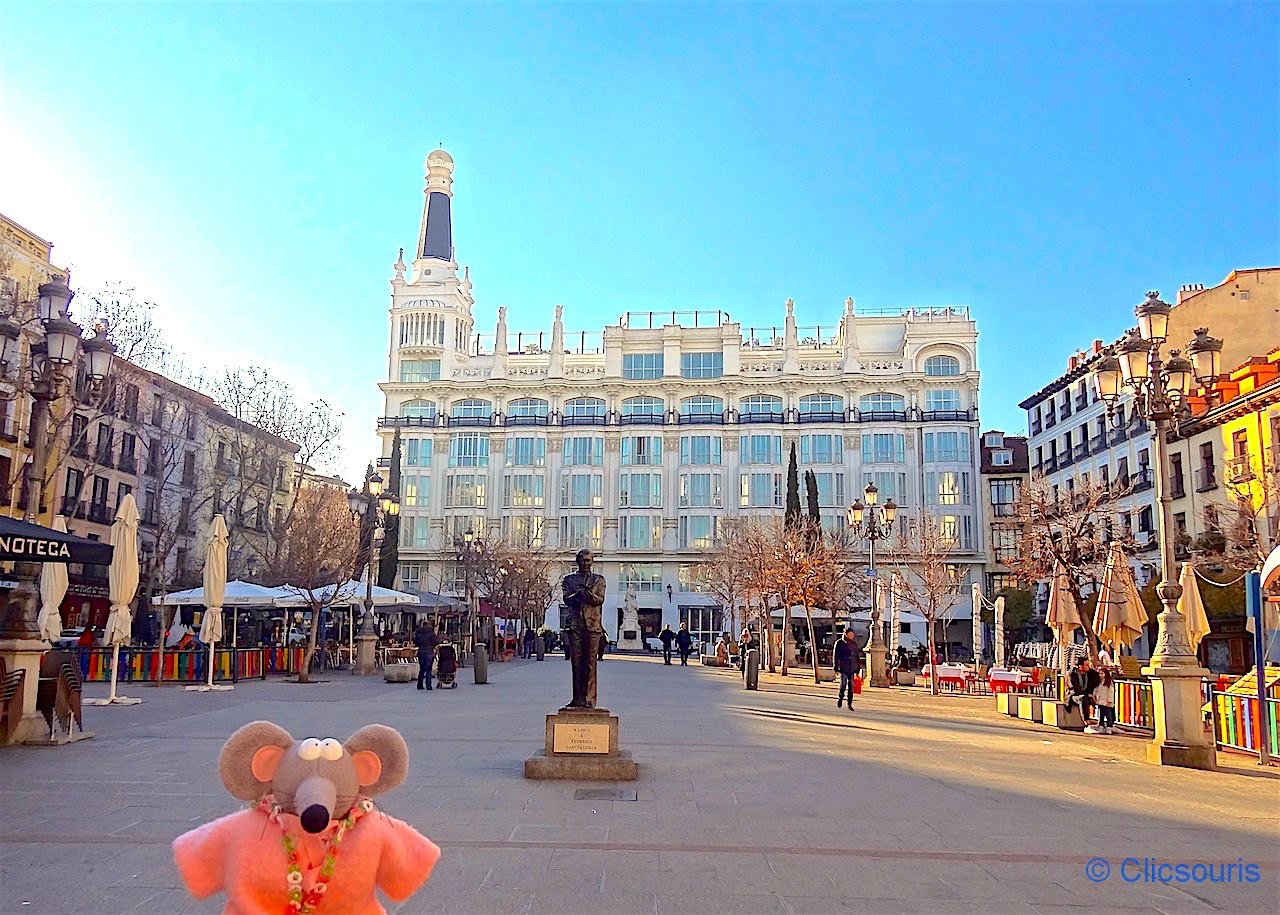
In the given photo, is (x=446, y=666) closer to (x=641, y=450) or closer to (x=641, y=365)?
(x=641, y=450)

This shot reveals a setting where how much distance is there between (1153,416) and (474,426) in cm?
5911

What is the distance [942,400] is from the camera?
63906 mm

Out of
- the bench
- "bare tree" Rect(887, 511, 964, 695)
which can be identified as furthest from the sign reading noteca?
"bare tree" Rect(887, 511, 964, 695)

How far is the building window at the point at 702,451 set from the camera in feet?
216

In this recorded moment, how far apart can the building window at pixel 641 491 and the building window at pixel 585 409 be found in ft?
16.7

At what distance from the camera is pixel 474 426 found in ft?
224

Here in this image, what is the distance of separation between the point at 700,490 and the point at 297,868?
62.6 meters

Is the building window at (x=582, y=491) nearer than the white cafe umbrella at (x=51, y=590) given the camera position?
No

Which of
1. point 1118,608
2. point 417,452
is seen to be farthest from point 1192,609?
point 417,452

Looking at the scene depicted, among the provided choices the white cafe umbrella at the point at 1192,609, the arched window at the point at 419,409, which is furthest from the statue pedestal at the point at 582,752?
the arched window at the point at 419,409

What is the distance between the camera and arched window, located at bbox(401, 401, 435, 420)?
69250mm

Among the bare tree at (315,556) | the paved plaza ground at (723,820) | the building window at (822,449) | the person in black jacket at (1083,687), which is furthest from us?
the building window at (822,449)

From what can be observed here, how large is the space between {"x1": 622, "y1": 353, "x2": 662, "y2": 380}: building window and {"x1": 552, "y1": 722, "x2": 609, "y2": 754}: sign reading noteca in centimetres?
5845

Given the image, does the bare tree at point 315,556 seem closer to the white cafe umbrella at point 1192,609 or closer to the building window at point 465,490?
the white cafe umbrella at point 1192,609
